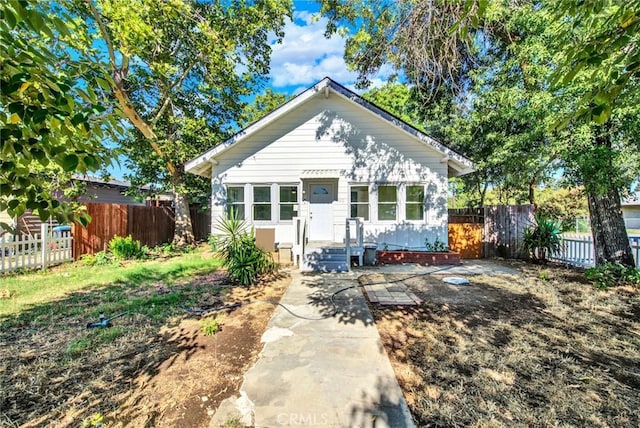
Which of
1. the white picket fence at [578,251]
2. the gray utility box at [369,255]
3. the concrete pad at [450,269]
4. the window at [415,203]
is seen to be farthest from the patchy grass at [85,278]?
the white picket fence at [578,251]

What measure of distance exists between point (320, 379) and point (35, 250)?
368 inches

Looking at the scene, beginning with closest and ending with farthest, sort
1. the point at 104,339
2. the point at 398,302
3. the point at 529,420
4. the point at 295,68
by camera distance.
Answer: the point at 529,420 < the point at 104,339 < the point at 398,302 < the point at 295,68

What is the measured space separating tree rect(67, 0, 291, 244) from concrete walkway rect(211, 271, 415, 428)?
8.24m

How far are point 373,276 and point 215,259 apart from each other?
547cm

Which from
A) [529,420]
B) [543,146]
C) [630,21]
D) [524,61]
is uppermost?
[524,61]

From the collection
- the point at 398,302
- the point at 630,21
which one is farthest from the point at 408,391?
the point at 630,21

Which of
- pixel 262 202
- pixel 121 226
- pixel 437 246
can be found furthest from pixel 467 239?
pixel 121 226

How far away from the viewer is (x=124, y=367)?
10.5 feet

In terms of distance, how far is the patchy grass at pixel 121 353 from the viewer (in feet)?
8.37

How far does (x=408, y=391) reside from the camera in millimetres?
2787

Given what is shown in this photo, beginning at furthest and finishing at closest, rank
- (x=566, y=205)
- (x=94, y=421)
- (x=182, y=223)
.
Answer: (x=566, y=205), (x=182, y=223), (x=94, y=421)

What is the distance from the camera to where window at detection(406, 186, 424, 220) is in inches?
389

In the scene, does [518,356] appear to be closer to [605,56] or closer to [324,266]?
[605,56]

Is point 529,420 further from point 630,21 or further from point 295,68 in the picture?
point 295,68
